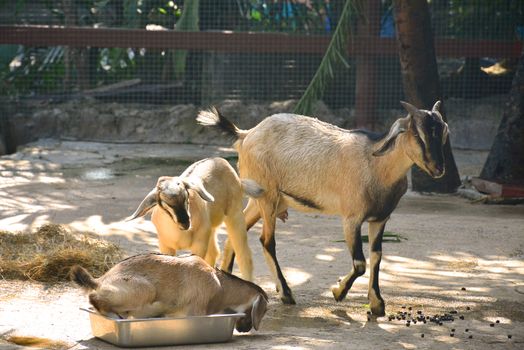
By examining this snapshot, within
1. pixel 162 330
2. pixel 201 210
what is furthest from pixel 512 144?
pixel 162 330

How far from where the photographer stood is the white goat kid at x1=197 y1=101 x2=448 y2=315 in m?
6.30

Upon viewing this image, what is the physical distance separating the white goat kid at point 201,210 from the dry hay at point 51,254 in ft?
2.96

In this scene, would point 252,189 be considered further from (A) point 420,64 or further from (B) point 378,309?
(A) point 420,64

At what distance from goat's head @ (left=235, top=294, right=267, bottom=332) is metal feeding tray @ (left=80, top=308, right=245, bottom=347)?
0.60 feet

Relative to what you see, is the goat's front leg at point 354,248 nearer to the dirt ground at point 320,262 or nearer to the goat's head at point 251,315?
the dirt ground at point 320,262

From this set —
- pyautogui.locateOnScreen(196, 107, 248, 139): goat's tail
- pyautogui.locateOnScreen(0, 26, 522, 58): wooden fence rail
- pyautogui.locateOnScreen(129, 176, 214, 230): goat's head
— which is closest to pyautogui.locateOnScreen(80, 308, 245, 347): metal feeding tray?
pyautogui.locateOnScreen(129, 176, 214, 230): goat's head

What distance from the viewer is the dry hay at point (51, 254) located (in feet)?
22.5

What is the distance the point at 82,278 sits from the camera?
519 cm

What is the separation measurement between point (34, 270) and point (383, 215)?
7.99ft

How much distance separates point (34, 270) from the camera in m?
6.84

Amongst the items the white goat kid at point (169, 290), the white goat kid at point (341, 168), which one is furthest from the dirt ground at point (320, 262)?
the white goat kid at point (341, 168)

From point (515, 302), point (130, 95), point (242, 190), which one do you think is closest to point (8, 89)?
point (130, 95)

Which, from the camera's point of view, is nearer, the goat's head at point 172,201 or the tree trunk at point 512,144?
the goat's head at point 172,201

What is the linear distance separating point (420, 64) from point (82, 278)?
7172mm
